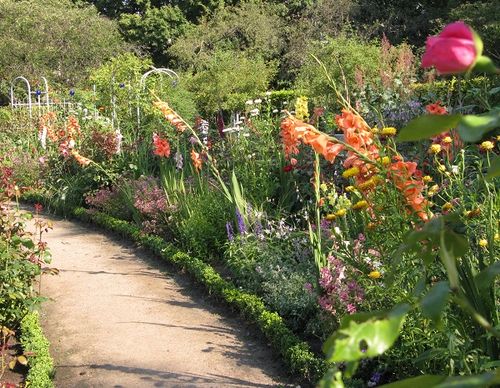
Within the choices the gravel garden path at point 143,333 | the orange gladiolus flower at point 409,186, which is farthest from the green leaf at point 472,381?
the gravel garden path at point 143,333

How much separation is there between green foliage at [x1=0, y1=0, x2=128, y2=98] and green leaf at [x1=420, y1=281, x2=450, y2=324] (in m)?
20.4

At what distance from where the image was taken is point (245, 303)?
4.75 metres

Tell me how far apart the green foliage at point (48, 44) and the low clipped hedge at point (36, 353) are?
1665 centimetres

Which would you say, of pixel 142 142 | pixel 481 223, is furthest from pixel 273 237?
pixel 142 142

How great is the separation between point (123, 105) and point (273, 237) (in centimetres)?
581

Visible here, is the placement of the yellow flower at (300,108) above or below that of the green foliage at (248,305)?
above

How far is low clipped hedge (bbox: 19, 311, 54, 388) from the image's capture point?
11.9 ft

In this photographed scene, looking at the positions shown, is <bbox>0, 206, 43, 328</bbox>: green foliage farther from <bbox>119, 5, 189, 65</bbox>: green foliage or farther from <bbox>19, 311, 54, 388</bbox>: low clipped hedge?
<bbox>119, 5, 189, 65</bbox>: green foliage

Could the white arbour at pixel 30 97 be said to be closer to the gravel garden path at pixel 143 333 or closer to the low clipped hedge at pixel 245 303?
the low clipped hedge at pixel 245 303

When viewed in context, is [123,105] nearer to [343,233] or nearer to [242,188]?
[242,188]

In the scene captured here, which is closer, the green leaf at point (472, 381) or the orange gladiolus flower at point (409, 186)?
the green leaf at point (472, 381)

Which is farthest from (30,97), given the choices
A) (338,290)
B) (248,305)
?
(338,290)

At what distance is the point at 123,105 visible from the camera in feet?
34.5

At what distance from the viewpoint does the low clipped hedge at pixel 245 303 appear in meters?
3.70
